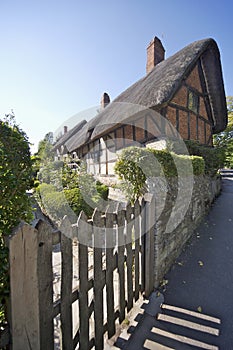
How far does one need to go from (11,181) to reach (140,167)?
1876mm

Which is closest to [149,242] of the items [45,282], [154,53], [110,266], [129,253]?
[129,253]

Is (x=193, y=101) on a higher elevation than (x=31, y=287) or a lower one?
higher

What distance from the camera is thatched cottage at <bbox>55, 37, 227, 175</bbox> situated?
657 cm

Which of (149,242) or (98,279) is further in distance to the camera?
(149,242)

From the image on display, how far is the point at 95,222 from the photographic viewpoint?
1.55m

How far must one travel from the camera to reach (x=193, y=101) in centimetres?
835

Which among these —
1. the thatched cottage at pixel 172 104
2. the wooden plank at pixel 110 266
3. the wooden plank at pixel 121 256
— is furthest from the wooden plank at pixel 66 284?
the thatched cottage at pixel 172 104

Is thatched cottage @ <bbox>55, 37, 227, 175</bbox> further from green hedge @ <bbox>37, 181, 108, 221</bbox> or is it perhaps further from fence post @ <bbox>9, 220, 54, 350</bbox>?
fence post @ <bbox>9, 220, 54, 350</bbox>

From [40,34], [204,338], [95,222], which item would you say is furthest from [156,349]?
[40,34]

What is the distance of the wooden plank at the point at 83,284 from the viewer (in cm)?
141

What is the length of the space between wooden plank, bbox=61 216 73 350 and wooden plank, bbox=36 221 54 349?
0.11 metres

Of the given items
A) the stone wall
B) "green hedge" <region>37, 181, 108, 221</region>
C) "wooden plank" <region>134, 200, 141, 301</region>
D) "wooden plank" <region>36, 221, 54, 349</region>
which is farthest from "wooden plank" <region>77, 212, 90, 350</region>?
"green hedge" <region>37, 181, 108, 221</region>

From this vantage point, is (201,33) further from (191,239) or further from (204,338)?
(204,338)

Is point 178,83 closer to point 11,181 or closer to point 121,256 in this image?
point 121,256
